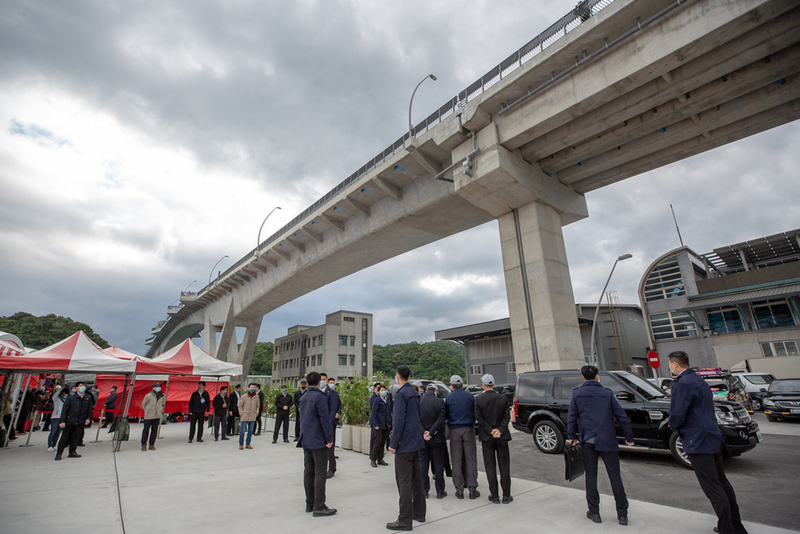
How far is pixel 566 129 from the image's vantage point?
13.5 m

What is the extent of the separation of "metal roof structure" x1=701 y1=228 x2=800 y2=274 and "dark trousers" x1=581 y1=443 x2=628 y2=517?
3538 cm

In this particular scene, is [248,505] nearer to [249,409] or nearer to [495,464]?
[495,464]

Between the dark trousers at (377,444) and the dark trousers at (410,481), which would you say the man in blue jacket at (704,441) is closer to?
the dark trousers at (410,481)

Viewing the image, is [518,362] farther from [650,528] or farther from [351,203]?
[351,203]

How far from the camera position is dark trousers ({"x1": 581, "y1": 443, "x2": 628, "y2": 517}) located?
4.61 m

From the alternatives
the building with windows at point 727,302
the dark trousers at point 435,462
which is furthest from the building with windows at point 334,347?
the dark trousers at point 435,462

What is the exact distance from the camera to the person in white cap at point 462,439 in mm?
5797

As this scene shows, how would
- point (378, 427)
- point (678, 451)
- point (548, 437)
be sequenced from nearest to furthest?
point (678, 451) < point (378, 427) < point (548, 437)

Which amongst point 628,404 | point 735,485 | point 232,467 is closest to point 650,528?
point 735,485

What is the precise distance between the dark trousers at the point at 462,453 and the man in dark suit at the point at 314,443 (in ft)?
6.33

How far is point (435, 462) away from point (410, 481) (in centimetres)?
159

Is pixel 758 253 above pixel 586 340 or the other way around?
above

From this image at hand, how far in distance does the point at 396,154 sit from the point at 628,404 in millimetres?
13226

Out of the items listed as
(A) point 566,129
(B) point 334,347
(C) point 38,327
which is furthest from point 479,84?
(C) point 38,327
